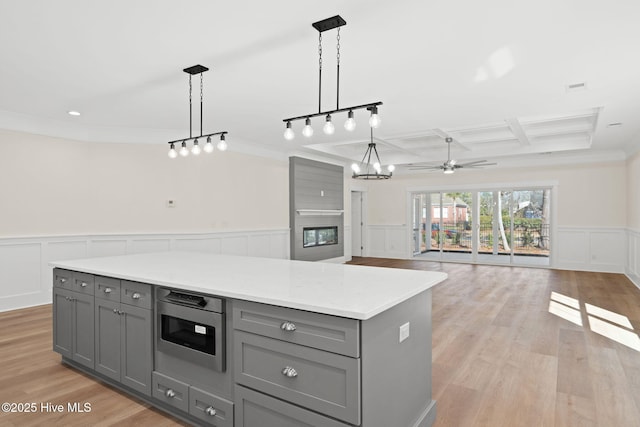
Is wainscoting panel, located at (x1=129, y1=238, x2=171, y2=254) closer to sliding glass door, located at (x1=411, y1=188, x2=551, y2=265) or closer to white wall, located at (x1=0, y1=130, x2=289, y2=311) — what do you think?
white wall, located at (x1=0, y1=130, x2=289, y2=311)

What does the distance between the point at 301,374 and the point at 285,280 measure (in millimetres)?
644

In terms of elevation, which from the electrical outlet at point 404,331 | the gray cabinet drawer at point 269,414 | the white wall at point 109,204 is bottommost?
the gray cabinet drawer at point 269,414

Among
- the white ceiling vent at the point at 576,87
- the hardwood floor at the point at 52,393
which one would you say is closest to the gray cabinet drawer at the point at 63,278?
the hardwood floor at the point at 52,393

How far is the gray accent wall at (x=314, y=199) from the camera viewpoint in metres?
7.88

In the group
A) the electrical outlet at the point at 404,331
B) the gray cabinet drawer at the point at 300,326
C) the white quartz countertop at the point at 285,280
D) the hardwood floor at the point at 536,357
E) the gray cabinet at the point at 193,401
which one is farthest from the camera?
the hardwood floor at the point at 536,357

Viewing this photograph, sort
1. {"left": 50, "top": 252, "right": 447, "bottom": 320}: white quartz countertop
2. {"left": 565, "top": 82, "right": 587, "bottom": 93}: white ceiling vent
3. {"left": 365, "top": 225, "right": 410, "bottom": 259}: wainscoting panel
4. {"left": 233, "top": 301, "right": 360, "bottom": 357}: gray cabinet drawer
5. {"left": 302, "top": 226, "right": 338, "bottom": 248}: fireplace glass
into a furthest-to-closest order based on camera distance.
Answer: {"left": 365, "top": 225, "right": 410, "bottom": 259}: wainscoting panel < {"left": 302, "top": 226, "right": 338, "bottom": 248}: fireplace glass < {"left": 565, "top": 82, "right": 587, "bottom": 93}: white ceiling vent < {"left": 50, "top": 252, "right": 447, "bottom": 320}: white quartz countertop < {"left": 233, "top": 301, "right": 360, "bottom": 357}: gray cabinet drawer

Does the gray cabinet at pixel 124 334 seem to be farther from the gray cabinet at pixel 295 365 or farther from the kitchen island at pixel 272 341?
the gray cabinet at pixel 295 365

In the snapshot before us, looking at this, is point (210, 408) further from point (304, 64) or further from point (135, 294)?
point (304, 64)

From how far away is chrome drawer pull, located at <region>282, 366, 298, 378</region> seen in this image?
68.8 inches

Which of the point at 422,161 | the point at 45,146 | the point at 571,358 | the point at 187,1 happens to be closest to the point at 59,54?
the point at 187,1

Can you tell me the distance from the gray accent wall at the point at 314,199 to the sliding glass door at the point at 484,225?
2.43 m

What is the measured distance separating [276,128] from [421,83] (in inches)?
103

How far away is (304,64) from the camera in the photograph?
10.9 feet

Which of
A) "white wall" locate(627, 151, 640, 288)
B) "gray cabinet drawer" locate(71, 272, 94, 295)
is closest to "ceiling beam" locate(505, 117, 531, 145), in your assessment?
"white wall" locate(627, 151, 640, 288)
